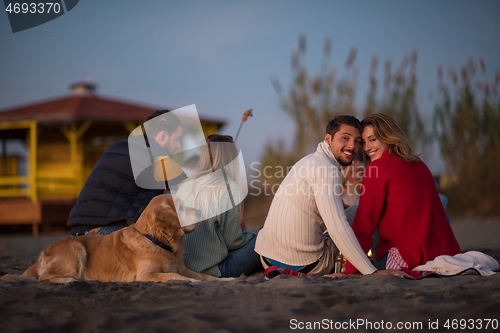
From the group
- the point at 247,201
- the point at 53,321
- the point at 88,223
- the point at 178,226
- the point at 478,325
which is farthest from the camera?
the point at 247,201

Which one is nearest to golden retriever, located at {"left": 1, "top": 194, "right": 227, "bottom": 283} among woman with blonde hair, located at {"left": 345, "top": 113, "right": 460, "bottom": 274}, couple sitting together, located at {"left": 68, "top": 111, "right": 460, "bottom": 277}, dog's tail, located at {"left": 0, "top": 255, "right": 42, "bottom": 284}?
dog's tail, located at {"left": 0, "top": 255, "right": 42, "bottom": 284}

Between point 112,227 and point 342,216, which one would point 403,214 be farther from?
point 112,227

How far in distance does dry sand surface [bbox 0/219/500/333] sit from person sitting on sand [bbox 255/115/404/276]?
1.12 feet

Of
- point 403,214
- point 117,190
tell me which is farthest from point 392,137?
point 117,190

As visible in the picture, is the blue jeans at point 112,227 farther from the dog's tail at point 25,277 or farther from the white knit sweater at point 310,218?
the white knit sweater at point 310,218

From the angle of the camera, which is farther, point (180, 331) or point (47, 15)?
point (47, 15)

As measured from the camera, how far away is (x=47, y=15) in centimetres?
557

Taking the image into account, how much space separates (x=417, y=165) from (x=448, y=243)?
24.9 inches

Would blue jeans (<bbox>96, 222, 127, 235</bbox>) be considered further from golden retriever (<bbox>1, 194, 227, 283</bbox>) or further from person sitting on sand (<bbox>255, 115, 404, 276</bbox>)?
person sitting on sand (<bbox>255, 115, 404, 276</bbox>)

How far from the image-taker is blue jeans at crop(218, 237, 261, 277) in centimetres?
344

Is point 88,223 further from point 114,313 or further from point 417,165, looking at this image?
point 417,165

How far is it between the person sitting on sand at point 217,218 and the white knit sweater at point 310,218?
41cm

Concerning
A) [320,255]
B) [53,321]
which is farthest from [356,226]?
[53,321]

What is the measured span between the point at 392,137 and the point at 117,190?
2.54 metres
